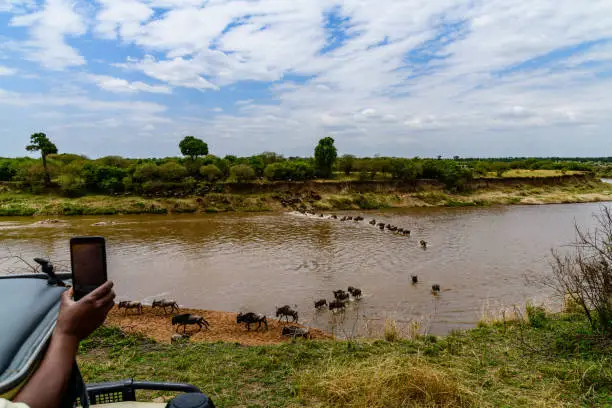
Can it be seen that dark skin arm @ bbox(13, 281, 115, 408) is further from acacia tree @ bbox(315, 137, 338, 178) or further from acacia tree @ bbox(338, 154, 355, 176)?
acacia tree @ bbox(338, 154, 355, 176)

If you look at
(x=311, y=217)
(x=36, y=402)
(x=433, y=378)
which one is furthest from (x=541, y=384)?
(x=311, y=217)

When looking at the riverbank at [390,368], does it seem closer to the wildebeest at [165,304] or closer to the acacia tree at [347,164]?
the wildebeest at [165,304]

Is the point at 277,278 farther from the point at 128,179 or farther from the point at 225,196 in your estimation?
the point at 128,179

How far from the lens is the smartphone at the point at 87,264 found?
2.01m

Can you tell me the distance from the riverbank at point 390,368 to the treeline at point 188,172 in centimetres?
3865

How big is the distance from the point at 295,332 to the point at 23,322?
8721mm

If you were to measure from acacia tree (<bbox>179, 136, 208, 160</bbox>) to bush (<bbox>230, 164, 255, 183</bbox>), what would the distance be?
1240cm

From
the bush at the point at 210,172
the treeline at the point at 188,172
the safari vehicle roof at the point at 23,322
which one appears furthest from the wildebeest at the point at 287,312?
the bush at the point at 210,172

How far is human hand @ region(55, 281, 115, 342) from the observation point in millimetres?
1910

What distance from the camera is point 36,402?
5.63ft

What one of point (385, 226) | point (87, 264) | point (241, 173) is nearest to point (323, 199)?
point (241, 173)

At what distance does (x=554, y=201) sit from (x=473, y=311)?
48548 mm

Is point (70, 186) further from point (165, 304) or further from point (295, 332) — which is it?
point (295, 332)

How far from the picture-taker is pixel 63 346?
1.88 metres
